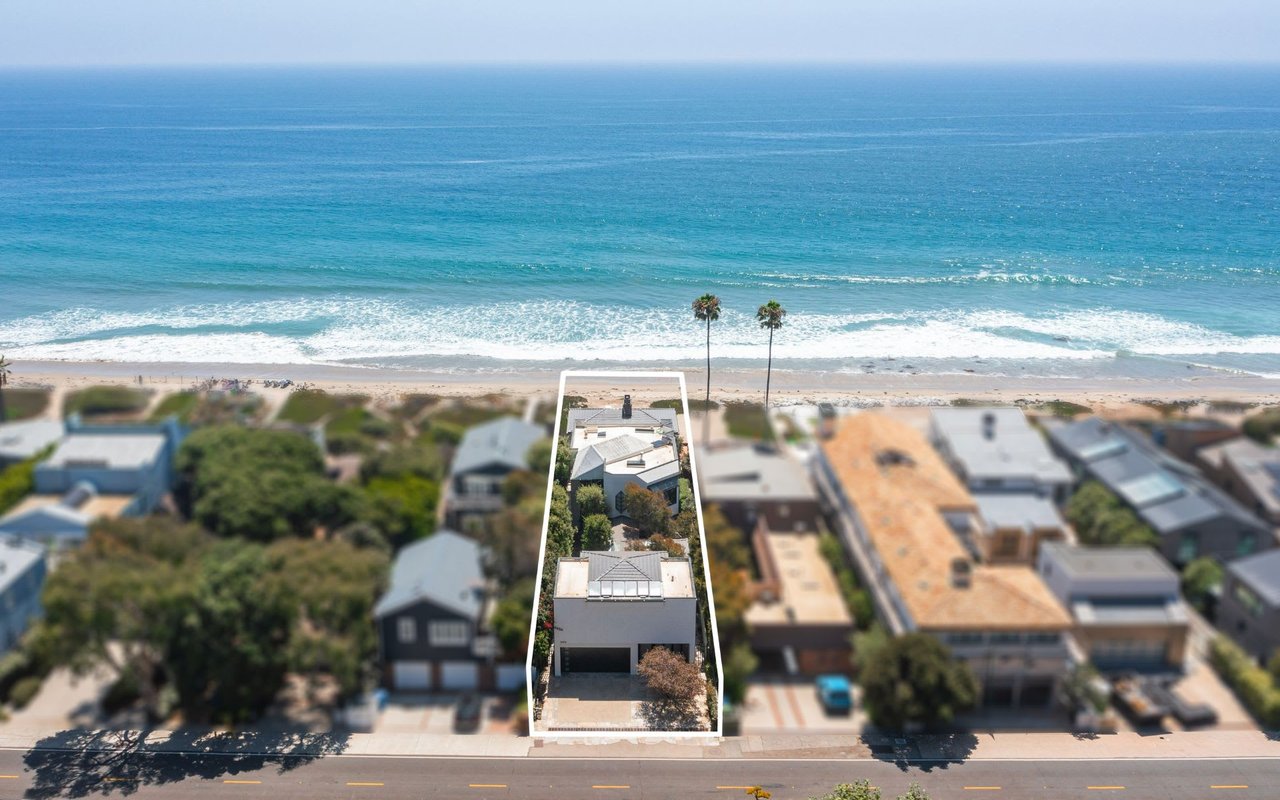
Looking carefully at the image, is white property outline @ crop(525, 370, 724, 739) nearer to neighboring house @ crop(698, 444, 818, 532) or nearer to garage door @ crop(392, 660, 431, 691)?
neighboring house @ crop(698, 444, 818, 532)

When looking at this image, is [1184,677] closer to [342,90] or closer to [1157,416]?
[1157,416]

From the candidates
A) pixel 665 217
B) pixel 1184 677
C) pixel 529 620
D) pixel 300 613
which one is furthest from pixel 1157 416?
pixel 665 217

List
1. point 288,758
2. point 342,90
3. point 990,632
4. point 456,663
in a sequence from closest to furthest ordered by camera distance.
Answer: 1. point 990,632
2. point 456,663
3. point 288,758
4. point 342,90

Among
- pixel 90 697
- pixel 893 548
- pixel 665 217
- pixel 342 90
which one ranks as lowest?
pixel 90 697

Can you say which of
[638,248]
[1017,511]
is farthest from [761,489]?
[638,248]

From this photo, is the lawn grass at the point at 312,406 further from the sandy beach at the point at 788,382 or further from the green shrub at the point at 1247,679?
the sandy beach at the point at 788,382

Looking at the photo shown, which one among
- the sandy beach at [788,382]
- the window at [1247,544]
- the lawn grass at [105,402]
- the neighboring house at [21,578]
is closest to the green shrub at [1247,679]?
the window at [1247,544]
